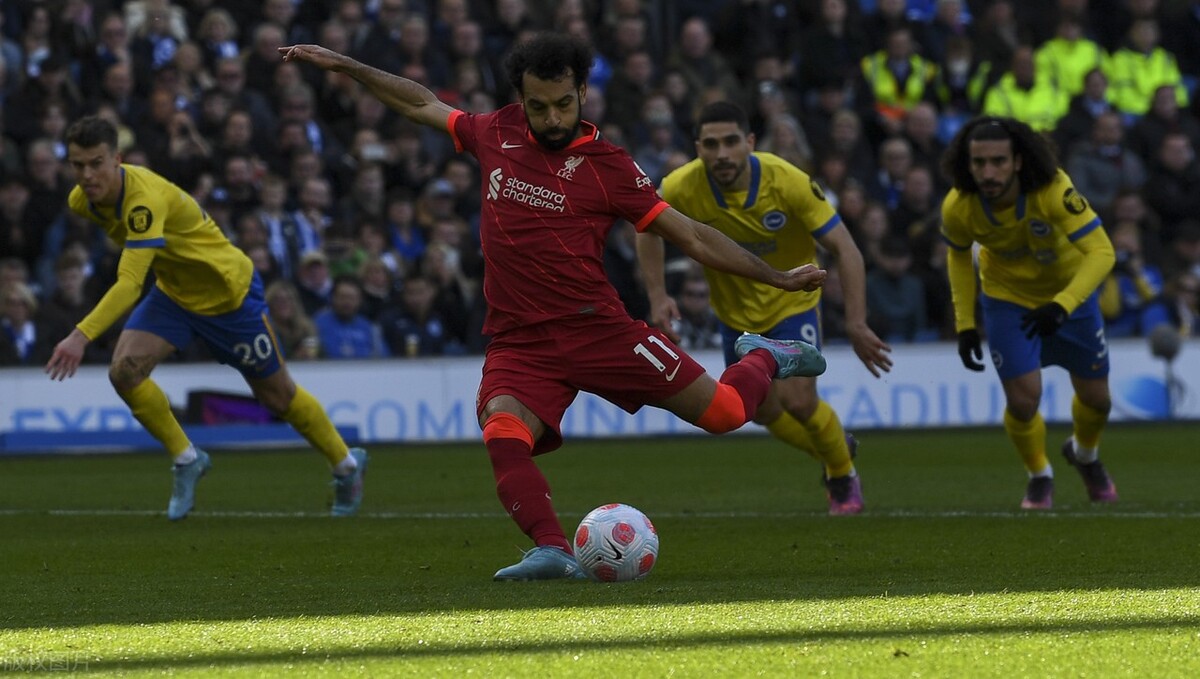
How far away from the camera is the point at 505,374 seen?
7504mm

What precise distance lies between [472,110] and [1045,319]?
1090cm

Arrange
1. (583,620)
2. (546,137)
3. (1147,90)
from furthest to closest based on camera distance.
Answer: (1147,90) → (546,137) → (583,620)

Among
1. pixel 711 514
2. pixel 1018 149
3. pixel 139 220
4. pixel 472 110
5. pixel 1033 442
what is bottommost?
pixel 711 514

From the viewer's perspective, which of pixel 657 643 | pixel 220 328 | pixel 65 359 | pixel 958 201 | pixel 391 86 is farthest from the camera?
pixel 220 328

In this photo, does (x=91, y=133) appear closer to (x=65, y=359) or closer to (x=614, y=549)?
(x=65, y=359)

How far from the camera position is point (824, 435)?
10617 millimetres

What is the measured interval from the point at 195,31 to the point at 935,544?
13555 mm

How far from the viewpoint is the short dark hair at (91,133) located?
1004 cm

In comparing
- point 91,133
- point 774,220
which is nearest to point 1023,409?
point 774,220

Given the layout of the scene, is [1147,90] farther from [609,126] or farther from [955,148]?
[955,148]

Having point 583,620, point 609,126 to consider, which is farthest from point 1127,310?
point 583,620

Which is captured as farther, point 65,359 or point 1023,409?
point 1023,409

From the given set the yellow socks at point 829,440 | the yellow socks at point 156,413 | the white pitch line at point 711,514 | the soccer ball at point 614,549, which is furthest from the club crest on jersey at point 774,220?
the soccer ball at point 614,549

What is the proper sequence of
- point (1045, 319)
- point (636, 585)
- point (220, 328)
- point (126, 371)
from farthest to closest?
point (220, 328), point (126, 371), point (1045, 319), point (636, 585)
